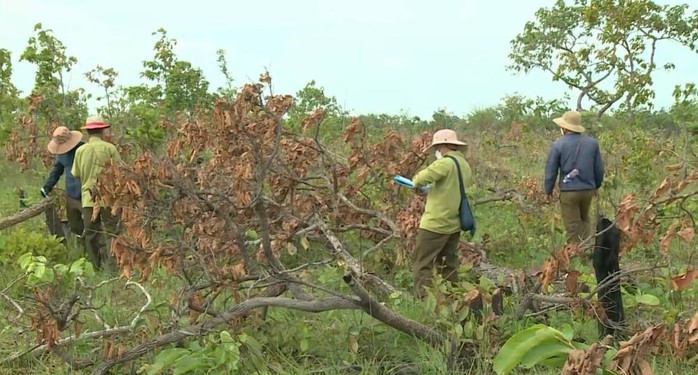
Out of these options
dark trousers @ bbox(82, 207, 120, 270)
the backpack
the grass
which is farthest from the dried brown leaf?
dark trousers @ bbox(82, 207, 120, 270)

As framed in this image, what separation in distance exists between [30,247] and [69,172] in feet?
3.17

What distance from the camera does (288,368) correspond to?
3646mm

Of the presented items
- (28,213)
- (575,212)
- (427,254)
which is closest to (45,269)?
(427,254)

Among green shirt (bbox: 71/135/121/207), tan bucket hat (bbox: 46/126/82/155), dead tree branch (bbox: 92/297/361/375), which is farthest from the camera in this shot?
tan bucket hat (bbox: 46/126/82/155)

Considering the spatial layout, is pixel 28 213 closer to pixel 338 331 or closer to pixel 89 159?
pixel 89 159

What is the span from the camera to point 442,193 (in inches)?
191

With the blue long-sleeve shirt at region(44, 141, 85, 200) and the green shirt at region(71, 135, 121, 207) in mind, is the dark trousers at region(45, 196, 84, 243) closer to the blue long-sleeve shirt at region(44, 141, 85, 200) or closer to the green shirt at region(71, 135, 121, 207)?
the blue long-sleeve shirt at region(44, 141, 85, 200)

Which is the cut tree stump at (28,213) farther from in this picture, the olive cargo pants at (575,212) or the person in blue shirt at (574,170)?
the olive cargo pants at (575,212)

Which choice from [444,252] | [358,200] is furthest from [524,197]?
[444,252]

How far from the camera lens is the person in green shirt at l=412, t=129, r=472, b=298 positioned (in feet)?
15.7

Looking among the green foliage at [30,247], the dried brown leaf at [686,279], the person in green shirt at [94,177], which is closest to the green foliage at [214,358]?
the dried brown leaf at [686,279]

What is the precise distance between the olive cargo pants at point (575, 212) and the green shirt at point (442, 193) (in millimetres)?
1807

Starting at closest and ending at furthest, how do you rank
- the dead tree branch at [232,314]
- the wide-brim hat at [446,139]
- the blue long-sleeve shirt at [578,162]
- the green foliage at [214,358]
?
the green foliage at [214,358], the dead tree branch at [232,314], the wide-brim hat at [446,139], the blue long-sleeve shirt at [578,162]

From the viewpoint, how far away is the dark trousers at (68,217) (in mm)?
6590
